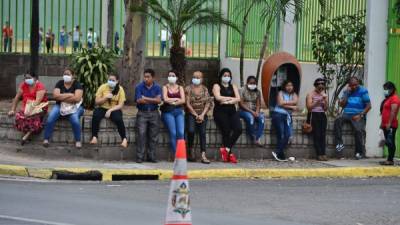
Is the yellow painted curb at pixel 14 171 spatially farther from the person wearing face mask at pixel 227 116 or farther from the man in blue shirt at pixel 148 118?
the person wearing face mask at pixel 227 116

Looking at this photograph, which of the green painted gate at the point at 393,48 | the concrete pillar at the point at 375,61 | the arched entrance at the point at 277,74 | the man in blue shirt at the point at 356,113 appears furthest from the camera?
the arched entrance at the point at 277,74

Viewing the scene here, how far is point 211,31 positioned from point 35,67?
330 inches

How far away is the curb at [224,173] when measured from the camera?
1609 centimetres

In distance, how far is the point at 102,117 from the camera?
689 inches

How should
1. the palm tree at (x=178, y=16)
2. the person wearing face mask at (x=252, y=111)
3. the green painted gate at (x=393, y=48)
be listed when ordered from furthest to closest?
the palm tree at (x=178, y=16)
the green painted gate at (x=393, y=48)
the person wearing face mask at (x=252, y=111)

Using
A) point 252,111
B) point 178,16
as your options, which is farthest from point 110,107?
point 178,16

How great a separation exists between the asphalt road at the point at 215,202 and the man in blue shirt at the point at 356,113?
7.71ft

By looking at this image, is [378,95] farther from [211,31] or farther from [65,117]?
[211,31]

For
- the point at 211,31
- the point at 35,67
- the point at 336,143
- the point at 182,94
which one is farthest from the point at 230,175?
the point at 211,31

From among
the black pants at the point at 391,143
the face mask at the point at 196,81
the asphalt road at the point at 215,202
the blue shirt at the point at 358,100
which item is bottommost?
the asphalt road at the point at 215,202

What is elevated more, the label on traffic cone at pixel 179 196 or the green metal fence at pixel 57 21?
the green metal fence at pixel 57 21

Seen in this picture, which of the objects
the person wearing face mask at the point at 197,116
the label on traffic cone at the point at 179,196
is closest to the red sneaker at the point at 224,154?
the person wearing face mask at the point at 197,116

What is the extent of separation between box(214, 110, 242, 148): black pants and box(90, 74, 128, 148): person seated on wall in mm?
1843

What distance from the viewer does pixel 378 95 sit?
19016 mm
